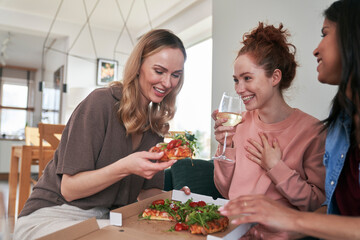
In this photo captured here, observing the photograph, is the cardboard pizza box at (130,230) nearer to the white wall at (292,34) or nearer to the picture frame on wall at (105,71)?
the white wall at (292,34)

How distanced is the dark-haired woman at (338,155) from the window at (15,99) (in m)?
10.8

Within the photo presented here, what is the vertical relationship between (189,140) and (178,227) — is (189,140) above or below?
above

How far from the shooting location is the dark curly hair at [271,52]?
169cm

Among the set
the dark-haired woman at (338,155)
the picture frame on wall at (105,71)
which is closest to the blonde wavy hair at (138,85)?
the dark-haired woman at (338,155)

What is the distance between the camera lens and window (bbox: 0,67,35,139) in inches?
416

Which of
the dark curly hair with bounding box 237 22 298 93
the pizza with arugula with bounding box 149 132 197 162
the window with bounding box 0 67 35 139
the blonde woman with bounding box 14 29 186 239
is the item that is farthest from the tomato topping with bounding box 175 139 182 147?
the window with bounding box 0 67 35 139

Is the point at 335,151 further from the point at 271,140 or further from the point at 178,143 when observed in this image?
the point at 178,143

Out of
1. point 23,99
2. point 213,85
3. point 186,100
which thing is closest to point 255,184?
point 213,85

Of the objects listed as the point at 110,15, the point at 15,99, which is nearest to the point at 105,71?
the point at 110,15

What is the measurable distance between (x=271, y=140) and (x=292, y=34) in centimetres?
124

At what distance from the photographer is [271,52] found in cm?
171

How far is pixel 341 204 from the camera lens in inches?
46.3

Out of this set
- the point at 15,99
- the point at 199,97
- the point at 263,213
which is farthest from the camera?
the point at 15,99

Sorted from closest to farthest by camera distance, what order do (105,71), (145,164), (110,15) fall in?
(145,164) → (110,15) → (105,71)
